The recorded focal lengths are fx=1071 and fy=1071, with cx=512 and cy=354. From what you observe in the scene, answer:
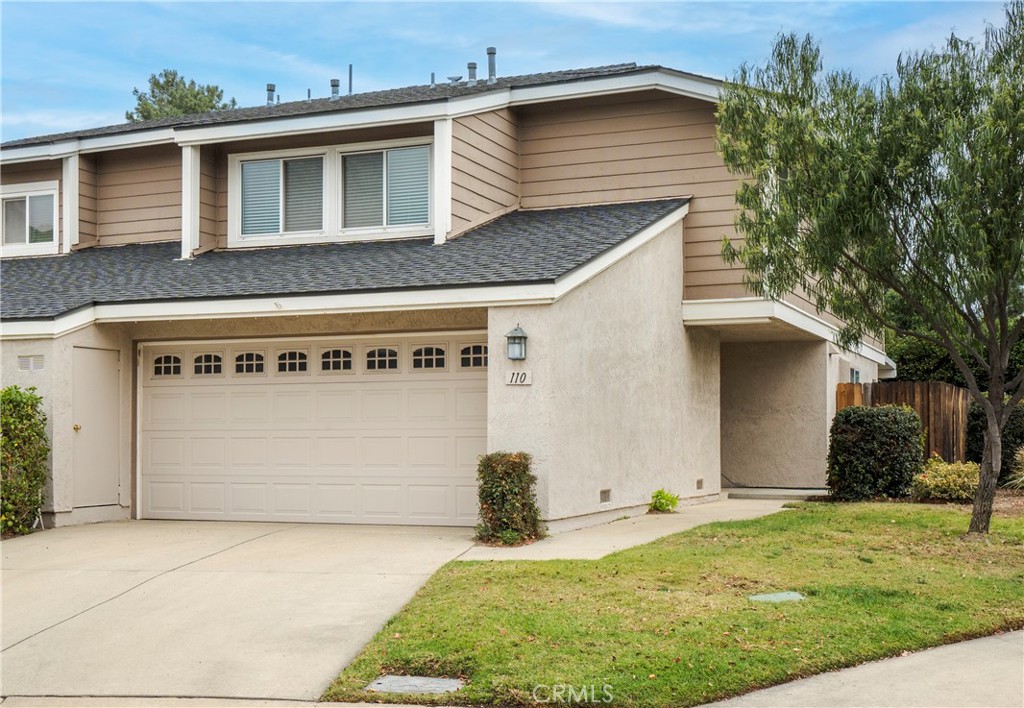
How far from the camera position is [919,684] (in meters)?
6.68

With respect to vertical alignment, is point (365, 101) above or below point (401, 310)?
above

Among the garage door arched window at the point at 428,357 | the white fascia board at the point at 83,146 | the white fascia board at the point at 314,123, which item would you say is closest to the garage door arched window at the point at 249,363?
the garage door arched window at the point at 428,357

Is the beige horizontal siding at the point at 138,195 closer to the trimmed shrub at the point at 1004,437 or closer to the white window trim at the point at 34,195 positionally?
the white window trim at the point at 34,195

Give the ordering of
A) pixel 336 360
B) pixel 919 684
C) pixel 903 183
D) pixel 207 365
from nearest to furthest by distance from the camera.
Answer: pixel 919 684
pixel 903 183
pixel 336 360
pixel 207 365

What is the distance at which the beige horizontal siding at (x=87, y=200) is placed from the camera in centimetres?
1830

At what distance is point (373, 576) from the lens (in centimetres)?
980

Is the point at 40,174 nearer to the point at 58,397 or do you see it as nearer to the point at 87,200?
the point at 87,200

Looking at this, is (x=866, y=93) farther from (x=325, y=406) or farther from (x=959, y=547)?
(x=325, y=406)

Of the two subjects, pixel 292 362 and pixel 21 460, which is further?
pixel 292 362

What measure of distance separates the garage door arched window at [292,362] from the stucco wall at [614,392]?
3.26 metres

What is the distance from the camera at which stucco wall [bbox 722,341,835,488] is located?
18.2 metres

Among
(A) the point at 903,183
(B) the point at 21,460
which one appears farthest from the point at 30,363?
(A) the point at 903,183

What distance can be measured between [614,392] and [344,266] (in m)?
3.88

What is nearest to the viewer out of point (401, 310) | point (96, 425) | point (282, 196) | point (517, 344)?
point (517, 344)
